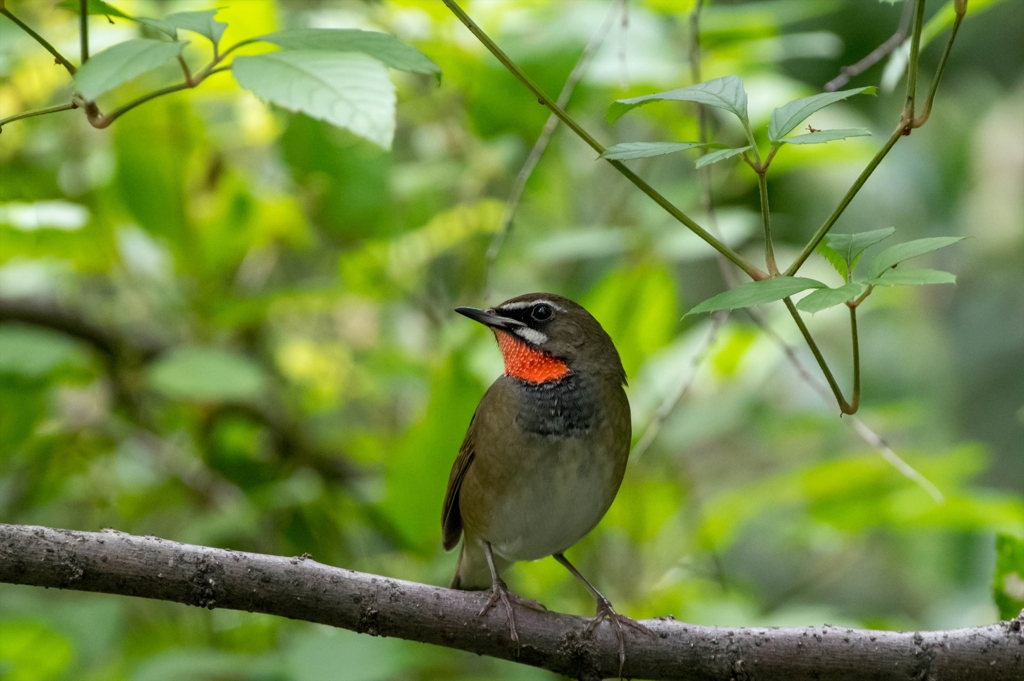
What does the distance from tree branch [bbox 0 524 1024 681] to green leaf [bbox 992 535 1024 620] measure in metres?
0.13

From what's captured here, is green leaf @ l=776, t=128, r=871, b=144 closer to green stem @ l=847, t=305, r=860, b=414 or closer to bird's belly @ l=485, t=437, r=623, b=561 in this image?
green stem @ l=847, t=305, r=860, b=414

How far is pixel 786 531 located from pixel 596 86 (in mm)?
2169

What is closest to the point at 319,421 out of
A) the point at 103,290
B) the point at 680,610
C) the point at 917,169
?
the point at 103,290

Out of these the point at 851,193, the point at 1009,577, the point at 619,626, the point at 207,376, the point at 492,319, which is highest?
the point at 851,193

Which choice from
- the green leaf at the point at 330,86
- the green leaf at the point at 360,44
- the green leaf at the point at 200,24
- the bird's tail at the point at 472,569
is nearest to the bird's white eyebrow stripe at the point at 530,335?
the bird's tail at the point at 472,569

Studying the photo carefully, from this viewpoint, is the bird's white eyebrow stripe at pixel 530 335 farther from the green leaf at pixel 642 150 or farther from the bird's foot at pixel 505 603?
the green leaf at pixel 642 150

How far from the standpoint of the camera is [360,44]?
70.8 inches

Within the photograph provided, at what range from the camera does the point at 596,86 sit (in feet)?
13.5

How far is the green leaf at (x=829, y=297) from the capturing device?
154 centimetres

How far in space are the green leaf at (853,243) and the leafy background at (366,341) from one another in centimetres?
126

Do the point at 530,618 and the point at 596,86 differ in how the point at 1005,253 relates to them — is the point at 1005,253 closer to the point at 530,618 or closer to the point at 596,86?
the point at 596,86

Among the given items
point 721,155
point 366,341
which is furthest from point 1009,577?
point 366,341

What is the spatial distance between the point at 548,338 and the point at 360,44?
1644 millimetres

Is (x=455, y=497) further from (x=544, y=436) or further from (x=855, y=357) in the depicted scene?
(x=855, y=357)
